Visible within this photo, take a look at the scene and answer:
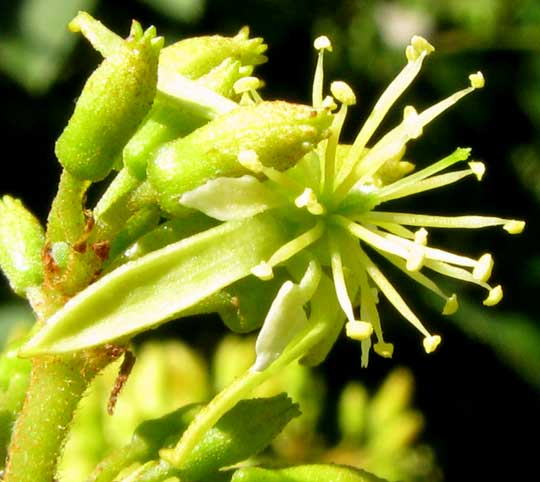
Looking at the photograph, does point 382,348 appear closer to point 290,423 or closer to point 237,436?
point 237,436

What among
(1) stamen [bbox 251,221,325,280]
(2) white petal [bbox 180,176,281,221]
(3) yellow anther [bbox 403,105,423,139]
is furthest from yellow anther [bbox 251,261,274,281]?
(3) yellow anther [bbox 403,105,423,139]

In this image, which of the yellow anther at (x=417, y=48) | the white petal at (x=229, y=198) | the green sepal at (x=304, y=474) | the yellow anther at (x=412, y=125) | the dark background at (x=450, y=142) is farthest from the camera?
the dark background at (x=450, y=142)

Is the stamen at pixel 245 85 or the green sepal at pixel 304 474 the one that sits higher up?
the stamen at pixel 245 85

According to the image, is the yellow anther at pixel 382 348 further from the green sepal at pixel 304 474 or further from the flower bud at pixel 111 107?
the flower bud at pixel 111 107

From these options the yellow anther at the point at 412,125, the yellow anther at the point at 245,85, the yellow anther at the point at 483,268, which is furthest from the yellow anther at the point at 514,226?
the yellow anther at the point at 245,85

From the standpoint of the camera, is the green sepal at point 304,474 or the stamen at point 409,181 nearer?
the green sepal at point 304,474

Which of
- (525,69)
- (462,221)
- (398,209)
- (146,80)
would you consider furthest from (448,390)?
(146,80)

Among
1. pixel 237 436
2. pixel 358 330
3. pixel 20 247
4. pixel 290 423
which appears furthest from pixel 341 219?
pixel 290 423

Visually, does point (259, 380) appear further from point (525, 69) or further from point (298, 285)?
point (525, 69)
